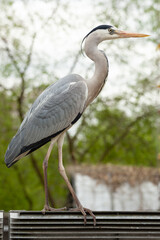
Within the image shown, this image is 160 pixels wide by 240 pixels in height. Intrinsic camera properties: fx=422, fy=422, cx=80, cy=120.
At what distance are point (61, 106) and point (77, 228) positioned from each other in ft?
2.92

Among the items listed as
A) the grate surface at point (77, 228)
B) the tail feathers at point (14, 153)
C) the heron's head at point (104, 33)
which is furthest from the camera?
the heron's head at point (104, 33)

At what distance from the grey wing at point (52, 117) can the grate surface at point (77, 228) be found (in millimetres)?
633

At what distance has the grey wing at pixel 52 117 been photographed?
2662 mm

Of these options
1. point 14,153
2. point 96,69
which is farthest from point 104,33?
point 14,153

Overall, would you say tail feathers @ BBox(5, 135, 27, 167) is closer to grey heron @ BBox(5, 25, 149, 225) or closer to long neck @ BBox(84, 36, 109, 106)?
grey heron @ BBox(5, 25, 149, 225)

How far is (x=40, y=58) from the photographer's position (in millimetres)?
10039

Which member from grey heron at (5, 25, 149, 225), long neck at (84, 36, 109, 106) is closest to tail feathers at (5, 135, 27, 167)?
grey heron at (5, 25, 149, 225)

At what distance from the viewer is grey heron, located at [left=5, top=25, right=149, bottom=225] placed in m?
2.66

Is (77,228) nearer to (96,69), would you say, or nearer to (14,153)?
(14,153)

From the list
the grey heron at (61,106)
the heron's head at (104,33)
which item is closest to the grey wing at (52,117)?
the grey heron at (61,106)

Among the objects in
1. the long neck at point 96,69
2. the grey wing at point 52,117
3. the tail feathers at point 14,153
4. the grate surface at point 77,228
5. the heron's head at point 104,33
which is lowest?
the grate surface at point 77,228

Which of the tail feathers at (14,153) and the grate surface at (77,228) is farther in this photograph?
the tail feathers at (14,153)

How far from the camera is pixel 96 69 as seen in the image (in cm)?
272

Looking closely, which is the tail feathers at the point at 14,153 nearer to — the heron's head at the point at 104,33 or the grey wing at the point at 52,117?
the grey wing at the point at 52,117
